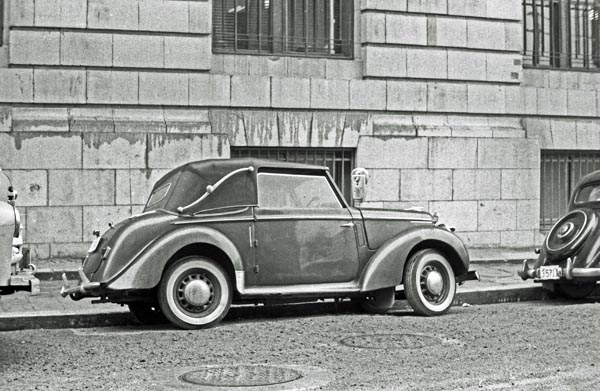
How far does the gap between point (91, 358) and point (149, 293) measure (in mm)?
1725

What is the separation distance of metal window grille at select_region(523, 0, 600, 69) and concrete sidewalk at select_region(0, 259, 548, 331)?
16.2 ft

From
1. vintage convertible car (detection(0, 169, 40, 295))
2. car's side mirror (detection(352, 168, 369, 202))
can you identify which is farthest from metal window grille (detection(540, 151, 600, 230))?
vintage convertible car (detection(0, 169, 40, 295))

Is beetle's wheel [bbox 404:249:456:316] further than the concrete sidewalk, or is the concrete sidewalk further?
beetle's wheel [bbox 404:249:456:316]

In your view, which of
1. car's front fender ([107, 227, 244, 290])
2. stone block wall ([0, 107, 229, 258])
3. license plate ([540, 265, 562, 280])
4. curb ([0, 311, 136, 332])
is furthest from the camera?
stone block wall ([0, 107, 229, 258])

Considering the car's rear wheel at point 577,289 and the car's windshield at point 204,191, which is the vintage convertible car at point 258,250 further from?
the car's rear wheel at point 577,289

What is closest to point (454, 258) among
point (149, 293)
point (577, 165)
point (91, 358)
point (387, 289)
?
point (387, 289)

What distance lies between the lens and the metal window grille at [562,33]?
17.6 meters

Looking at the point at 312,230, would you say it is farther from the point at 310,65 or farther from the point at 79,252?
the point at 310,65

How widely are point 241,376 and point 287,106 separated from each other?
8.99 meters

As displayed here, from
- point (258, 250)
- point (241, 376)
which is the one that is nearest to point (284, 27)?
point (258, 250)

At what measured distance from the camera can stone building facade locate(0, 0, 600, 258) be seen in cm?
1391

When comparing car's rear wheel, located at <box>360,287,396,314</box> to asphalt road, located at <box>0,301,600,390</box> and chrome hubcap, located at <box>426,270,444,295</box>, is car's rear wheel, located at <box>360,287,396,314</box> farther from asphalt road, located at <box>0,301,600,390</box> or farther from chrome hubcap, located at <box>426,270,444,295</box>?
chrome hubcap, located at <box>426,270,444,295</box>

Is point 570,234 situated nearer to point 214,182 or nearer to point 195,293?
Answer: point 214,182

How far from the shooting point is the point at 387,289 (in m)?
10.1
